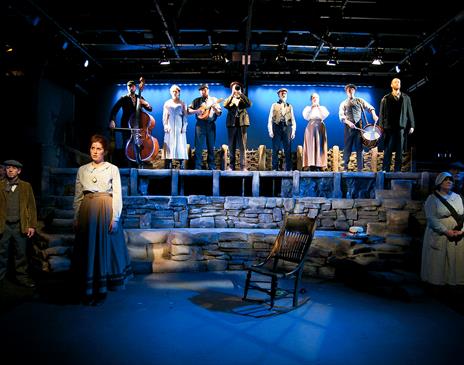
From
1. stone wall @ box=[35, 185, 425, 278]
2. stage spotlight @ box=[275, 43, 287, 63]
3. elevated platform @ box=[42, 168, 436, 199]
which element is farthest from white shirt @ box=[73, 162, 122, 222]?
stage spotlight @ box=[275, 43, 287, 63]

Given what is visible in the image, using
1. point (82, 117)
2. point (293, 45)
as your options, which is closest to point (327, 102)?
point (293, 45)

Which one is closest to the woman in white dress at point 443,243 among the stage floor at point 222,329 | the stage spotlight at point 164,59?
the stage floor at point 222,329

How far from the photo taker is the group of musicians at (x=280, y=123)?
785cm

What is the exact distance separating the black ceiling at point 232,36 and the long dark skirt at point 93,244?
481cm

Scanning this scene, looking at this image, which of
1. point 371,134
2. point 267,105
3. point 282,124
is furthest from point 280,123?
point 267,105

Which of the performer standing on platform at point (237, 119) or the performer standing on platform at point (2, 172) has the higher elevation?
the performer standing on platform at point (237, 119)

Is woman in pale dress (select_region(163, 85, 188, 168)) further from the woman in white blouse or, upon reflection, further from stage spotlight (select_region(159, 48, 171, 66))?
the woman in white blouse

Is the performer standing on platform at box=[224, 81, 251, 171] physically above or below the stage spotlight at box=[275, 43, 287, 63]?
below

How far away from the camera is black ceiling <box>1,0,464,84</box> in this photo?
8250mm

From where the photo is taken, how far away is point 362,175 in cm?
762

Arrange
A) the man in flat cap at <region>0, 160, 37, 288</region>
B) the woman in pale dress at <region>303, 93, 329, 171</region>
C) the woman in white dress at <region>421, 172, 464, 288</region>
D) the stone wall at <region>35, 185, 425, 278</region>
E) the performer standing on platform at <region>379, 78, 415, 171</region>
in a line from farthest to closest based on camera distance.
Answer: the woman in pale dress at <region>303, 93, 329, 171</region> < the performer standing on platform at <region>379, 78, 415, 171</region> < the stone wall at <region>35, 185, 425, 278</region> < the man in flat cap at <region>0, 160, 37, 288</region> < the woman in white dress at <region>421, 172, 464, 288</region>

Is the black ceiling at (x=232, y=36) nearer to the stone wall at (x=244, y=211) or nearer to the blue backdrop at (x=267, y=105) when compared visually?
the blue backdrop at (x=267, y=105)

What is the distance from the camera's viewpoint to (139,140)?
26.2 ft

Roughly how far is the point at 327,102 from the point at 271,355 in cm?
1020
